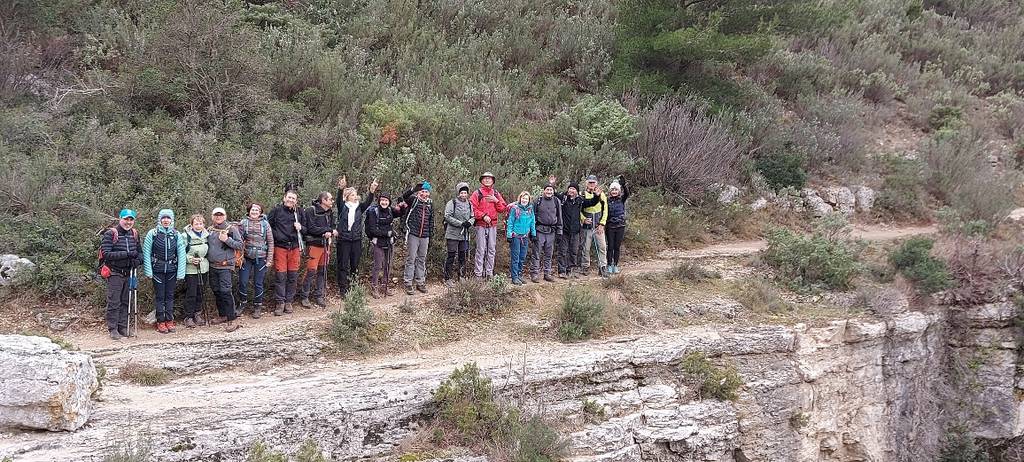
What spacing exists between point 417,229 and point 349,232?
36.6 inches

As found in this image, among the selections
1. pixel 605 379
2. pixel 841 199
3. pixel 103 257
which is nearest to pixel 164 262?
pixel 103 257

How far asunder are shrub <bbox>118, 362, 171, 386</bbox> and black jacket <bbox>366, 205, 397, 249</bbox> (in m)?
3.13

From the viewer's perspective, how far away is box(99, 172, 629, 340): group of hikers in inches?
298

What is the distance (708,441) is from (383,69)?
1038 centimetres

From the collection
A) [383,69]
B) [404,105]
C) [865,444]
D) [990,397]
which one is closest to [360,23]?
[383,69]

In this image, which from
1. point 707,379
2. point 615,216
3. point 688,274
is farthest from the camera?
point 688,274

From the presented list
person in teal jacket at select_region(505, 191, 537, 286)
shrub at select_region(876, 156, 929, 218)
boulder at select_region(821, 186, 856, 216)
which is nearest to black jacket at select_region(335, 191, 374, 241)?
person in teal jacket at select_region(505, 191, 537, 286)

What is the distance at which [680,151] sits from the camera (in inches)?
520

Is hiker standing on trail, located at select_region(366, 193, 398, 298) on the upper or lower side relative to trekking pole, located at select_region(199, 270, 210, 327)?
upper

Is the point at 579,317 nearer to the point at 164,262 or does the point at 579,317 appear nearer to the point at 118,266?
the point at 164,262

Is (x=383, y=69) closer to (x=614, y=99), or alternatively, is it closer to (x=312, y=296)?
(x=614, y=99)

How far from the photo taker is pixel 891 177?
16.1 metres

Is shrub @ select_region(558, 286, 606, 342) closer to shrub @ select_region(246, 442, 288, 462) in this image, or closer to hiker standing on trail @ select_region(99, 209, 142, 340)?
shrub @ select_region(246, 442, 288, 462)

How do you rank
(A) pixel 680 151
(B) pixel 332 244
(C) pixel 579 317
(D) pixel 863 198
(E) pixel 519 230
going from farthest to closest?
(D) pixel 863 198 < (A) pixel 680 151 < (E) pixel 519 230 < (B) pixel 332 244 < (C) pixel 579 317
